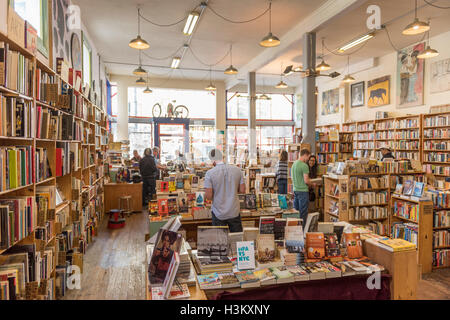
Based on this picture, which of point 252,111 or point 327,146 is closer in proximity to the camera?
point 327,146

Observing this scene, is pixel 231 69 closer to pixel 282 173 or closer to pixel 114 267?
pixel 282 173

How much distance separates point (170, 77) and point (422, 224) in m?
12.7

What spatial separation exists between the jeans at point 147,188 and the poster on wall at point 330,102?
887 cm

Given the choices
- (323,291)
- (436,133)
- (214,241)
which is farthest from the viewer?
(436,133)

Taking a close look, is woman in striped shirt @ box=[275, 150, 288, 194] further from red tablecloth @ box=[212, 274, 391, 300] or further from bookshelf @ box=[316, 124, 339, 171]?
red tablecloth @ box=[212, 274, 391, 300]

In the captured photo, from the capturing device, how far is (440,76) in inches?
341

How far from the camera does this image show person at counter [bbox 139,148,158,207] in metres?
8.73

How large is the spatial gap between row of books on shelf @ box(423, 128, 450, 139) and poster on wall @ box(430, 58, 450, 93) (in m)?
1.22

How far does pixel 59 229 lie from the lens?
3459 mm

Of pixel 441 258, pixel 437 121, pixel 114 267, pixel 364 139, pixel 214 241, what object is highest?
pixel 437 121

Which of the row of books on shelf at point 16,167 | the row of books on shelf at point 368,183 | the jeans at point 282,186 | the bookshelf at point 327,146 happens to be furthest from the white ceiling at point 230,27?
the row of books on shelf at point 16,167

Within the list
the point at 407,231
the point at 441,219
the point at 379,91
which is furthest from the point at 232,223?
the point at 379,91

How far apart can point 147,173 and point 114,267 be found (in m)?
4.47

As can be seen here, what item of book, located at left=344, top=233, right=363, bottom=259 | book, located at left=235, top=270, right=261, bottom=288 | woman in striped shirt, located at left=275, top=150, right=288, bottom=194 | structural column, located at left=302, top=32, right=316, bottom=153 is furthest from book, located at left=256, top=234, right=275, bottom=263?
structural column, located at left=302, top=32, right=316, bottom=153
